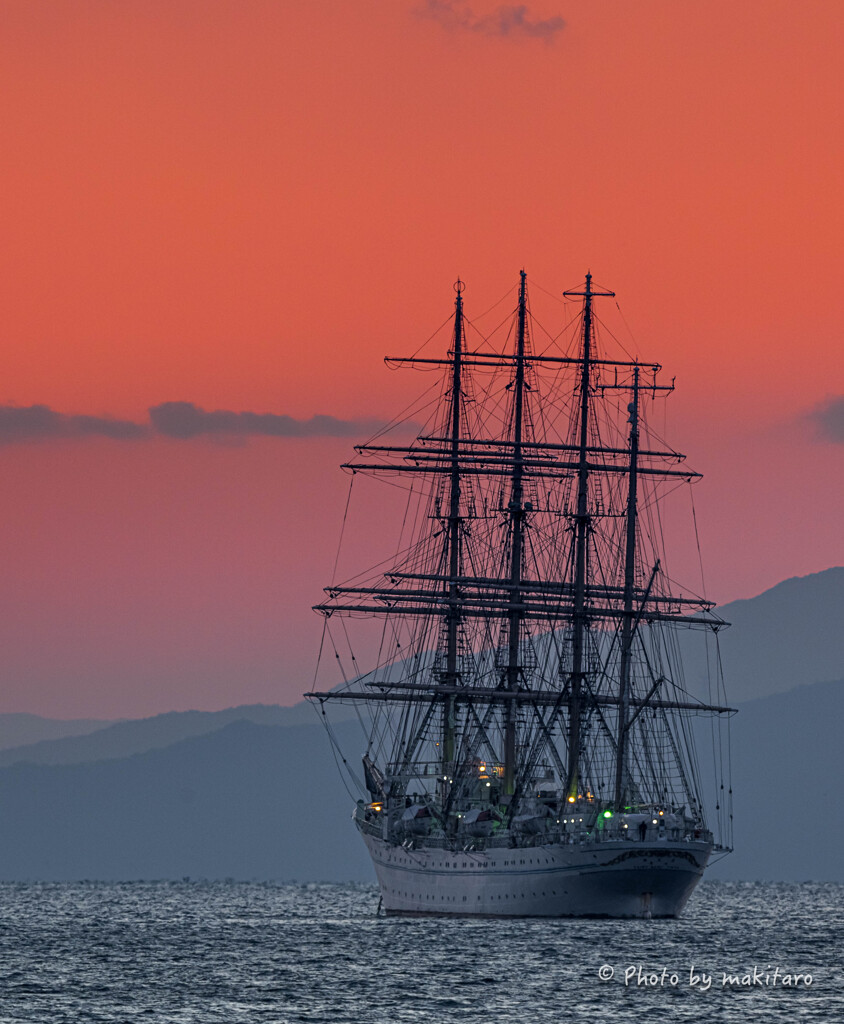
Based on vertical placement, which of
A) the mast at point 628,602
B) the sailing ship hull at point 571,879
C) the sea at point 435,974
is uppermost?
the mast at point 628,602

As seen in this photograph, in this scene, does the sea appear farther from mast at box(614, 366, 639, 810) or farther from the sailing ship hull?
mast at box(614, 366, 639, 810)

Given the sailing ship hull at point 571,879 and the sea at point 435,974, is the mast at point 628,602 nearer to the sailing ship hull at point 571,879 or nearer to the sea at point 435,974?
the sailing ship hull at point 571,879

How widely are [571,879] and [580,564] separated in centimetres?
2321

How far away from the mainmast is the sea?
12.7 m

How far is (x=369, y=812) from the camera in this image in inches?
6796

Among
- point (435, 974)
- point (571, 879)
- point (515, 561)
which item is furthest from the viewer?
point (515, 561)

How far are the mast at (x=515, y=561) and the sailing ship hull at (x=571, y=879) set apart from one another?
10.0m

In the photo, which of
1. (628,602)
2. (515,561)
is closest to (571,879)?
(628,602)

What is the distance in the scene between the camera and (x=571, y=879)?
139m

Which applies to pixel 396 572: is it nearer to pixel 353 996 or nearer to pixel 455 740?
pixel 455 740

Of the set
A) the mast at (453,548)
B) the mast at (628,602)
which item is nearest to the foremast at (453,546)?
the mast at (453,548)

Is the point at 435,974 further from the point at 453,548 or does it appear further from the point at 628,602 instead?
the point at 453,548

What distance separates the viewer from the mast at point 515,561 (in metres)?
159

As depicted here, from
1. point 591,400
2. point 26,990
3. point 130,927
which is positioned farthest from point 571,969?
point 130,927
